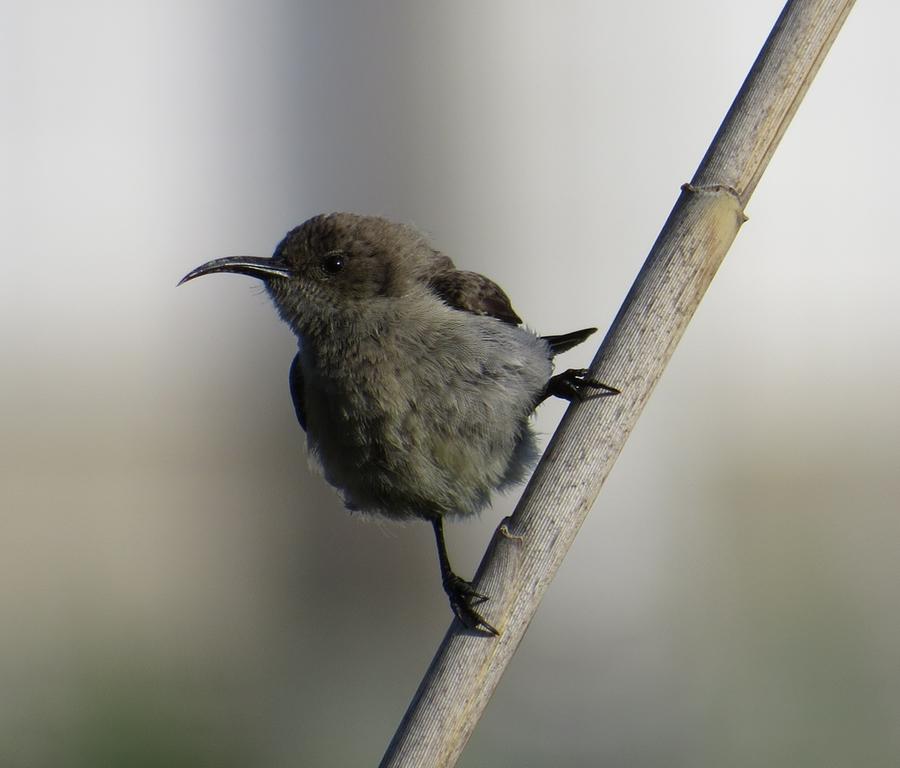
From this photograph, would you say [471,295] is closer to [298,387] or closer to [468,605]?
[298,387]

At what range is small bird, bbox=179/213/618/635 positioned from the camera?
9.91 feet

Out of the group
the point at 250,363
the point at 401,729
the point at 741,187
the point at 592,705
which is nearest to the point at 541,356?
the point at 741,187

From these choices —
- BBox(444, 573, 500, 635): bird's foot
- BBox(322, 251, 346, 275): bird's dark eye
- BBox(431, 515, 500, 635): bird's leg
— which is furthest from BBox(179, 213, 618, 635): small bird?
BBox(444, 573, 500, 635): bird's foot

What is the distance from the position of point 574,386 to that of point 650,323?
37 centimetres

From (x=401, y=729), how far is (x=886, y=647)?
13.3 feet

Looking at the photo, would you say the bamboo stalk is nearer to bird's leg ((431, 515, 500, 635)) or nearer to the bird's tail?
bird's leg ((431, 515, 500, 635))

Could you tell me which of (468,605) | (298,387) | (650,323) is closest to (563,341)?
(298,387)

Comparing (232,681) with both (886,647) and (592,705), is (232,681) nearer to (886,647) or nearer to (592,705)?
(592,705)

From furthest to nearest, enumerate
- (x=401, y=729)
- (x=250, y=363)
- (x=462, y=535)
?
1. (x=250, y=363)
2. (x=462, y=535)
3. (x=401, y=729)

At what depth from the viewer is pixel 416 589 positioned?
754 cm

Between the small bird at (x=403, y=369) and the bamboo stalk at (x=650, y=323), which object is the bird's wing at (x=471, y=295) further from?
the bamboo stalk at (x=650, y=323)

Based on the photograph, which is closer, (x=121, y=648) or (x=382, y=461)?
(x=382, y=461)

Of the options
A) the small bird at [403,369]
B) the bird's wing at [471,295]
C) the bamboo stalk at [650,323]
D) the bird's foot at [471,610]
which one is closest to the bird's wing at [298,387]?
the small bird at [403,369]

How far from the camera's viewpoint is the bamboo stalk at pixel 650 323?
2283 mm
